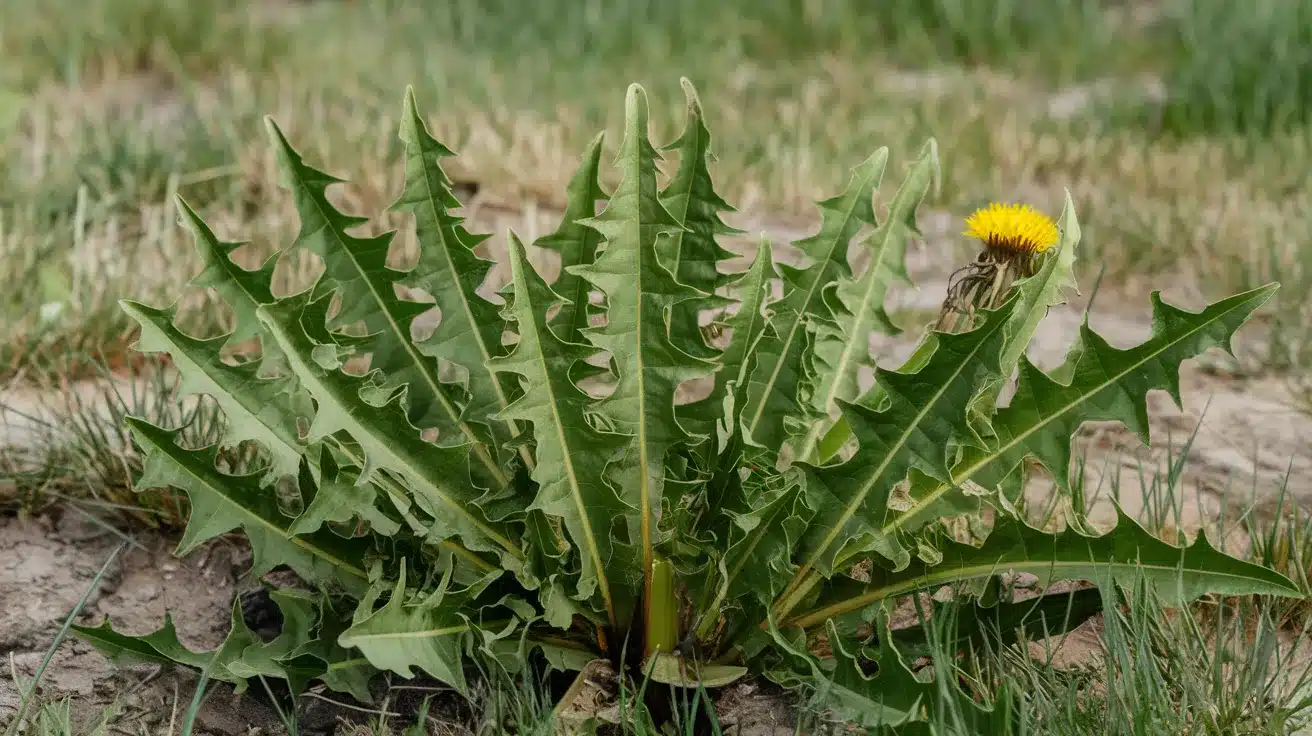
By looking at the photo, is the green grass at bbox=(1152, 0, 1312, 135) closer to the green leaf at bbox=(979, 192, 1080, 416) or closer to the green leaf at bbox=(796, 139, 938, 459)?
the green leaf at bbox=(796, 139, 938, 459)

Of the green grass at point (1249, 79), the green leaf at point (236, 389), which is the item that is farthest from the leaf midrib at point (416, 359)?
the green grass at point (1249, 79)

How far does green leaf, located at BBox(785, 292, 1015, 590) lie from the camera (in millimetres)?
1643

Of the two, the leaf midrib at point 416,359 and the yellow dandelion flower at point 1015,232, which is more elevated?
the yellow dandelion flower at point 1015,232

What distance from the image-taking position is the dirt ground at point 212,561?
187cm

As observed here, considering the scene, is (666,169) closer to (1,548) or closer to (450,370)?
(450,370)

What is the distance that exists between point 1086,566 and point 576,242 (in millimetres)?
899

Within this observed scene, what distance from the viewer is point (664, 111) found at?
5.00 metres

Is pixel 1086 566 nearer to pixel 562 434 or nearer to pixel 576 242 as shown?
pixel 562 434

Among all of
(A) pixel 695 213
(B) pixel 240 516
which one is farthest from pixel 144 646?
(A) pixel 695 213

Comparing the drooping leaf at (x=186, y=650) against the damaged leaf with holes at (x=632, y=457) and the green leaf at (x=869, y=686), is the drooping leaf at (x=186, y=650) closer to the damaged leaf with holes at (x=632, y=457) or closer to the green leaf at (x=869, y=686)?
the damaged leaf with holes at (x=632, y=457)

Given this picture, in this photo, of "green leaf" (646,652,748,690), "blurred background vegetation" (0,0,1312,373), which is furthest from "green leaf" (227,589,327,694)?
"blurred background vegetation" (0,0,1312,373)

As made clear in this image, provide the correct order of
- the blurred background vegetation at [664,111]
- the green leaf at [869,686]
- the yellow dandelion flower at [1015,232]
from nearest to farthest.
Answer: the green leaf at [869,686], the yellow dandelion flower at [1015,232], the blurred background vegetation at [664,111]

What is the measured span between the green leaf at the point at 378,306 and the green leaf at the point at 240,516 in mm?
235

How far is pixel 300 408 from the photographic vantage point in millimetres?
1785
